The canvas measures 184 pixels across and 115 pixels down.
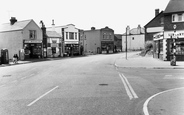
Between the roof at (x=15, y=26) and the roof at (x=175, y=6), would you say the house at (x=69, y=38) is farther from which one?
the roof at (x=175, y=6)

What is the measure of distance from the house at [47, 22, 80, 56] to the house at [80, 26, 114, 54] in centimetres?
1181

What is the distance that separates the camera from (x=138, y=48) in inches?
3270

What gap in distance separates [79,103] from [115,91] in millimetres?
2965

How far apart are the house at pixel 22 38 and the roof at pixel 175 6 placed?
25.9 meters

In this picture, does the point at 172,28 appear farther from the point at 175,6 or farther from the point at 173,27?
the point at 175,6

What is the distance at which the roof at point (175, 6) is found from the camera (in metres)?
29.9

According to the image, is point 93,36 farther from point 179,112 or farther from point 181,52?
point 179,112

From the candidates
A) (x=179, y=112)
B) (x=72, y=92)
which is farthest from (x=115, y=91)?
(x=179, y=112)

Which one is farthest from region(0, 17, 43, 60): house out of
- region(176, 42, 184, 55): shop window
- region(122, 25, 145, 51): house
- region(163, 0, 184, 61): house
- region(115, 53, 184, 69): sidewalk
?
region(122, 25, 145, 51): house

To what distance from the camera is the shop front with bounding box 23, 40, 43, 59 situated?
4206 cm

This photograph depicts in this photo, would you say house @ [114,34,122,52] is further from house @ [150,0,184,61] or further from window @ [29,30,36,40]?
house @ [150,0,184,61]

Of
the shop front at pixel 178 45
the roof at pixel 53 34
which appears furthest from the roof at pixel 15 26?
the shop front at pixel 178 45

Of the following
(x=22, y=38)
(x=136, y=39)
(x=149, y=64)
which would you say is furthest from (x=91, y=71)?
(x=136, y=39)

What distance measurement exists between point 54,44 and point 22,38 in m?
10.9
